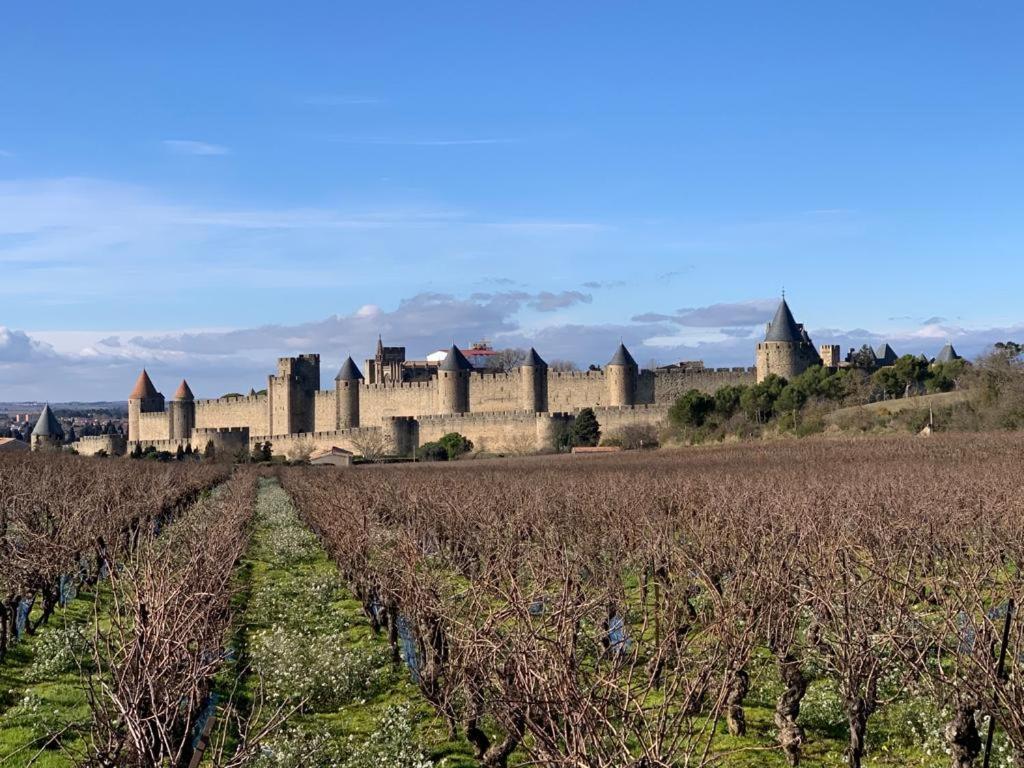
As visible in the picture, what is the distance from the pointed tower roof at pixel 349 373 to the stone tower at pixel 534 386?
30.1ft

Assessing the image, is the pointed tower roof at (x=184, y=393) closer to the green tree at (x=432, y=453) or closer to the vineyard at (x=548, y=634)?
the green tree at (x=432, y=453)

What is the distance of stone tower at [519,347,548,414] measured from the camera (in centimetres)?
4875

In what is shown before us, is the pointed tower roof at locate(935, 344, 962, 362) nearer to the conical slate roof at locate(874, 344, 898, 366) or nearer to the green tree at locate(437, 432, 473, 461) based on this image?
the conical slate roof at locate(874, 344, 898, 366)

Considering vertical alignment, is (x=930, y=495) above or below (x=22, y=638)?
above

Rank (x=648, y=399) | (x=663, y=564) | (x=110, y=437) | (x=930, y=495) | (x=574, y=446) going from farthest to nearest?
(x=110, y=437)
(x=648, y=399)
(x=574, y=446)
(x=930, y=495)
(x=663, y=564)

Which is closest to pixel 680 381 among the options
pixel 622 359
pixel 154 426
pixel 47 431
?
pixel 622 359

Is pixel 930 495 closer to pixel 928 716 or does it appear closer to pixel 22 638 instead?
pixel 928 716

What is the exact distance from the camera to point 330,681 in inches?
307

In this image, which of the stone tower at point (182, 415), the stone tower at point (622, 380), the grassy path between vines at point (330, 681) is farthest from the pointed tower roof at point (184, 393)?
the grassy path between vines at point (330, 681)

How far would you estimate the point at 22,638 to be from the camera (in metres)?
10.1

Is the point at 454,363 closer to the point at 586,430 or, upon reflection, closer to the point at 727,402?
the point at 586,430

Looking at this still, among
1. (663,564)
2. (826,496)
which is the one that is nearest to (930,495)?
(826,496)

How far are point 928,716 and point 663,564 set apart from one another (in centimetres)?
296

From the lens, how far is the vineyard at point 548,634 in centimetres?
494
